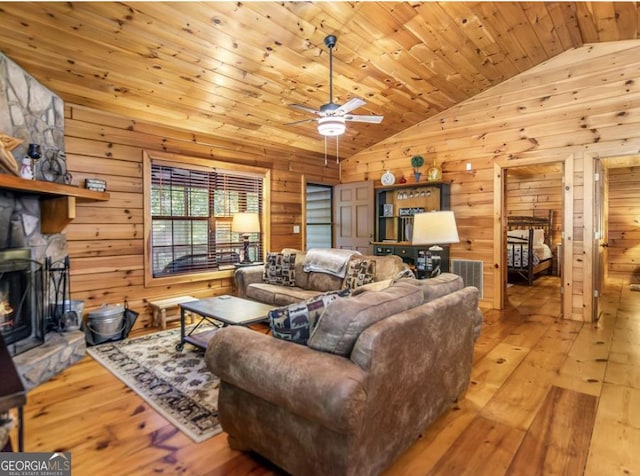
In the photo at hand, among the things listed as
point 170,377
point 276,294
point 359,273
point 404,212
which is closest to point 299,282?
point 276,294

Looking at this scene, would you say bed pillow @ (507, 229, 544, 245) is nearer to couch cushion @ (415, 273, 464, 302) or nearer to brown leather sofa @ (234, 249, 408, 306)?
brown leather sofa @ (234, 249, 408, 306)

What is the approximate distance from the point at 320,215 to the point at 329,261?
11.2ft

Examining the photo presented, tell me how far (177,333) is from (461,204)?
4.42 m

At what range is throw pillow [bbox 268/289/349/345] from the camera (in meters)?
1.77

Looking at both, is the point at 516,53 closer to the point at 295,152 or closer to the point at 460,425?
the point at 295,152

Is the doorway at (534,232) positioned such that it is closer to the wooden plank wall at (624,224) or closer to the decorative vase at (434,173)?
the wooden plank wall at (624,224)

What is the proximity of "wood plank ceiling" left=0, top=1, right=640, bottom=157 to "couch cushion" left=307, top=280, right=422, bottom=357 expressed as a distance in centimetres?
255

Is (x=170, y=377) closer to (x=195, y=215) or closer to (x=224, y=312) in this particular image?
(x=224, y=312)

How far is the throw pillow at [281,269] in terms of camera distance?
4.56m

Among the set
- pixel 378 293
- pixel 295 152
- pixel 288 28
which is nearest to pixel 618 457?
pixel 378 293

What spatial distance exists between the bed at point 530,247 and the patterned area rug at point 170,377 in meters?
6.10

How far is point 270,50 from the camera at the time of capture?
3395mm

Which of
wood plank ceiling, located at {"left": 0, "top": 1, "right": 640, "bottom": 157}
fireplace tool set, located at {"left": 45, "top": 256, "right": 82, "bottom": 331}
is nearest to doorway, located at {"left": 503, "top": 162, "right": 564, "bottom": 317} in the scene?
wood plank ceiling, located at {"left": 0, "top": 1, "right": 640, "bottom": 157}

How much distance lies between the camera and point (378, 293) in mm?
1795
